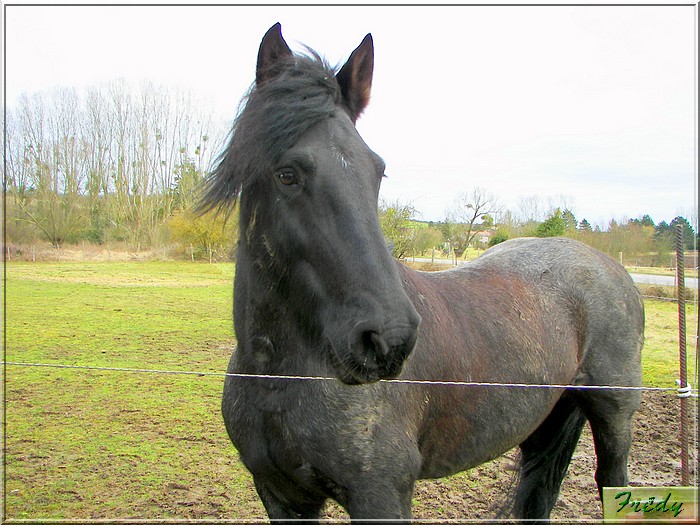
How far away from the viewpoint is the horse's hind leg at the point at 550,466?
12.4 feet

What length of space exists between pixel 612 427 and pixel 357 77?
2913 mm

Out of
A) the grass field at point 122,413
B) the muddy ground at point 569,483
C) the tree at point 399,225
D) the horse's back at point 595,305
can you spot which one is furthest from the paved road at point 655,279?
the horse's back at point 595,305

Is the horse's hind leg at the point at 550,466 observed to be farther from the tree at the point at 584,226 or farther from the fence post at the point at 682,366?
the tree at the point at 584,226

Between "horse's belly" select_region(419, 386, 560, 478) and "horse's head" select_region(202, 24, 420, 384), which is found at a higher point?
"horse's head" select_region(202, 24, 420, 384)

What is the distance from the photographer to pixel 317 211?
1.94 metres

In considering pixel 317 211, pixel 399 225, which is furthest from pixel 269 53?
pixel 399 225

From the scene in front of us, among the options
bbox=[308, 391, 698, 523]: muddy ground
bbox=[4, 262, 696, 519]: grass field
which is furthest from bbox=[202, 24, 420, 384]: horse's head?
bbox=[4, 262, 696, 519]: grass field

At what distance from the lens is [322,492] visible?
2246 millimetres

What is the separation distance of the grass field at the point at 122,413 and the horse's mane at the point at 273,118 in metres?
2.98

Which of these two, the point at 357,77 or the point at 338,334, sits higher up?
the point at 357,77

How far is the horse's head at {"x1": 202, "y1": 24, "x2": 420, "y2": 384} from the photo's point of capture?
1739mm

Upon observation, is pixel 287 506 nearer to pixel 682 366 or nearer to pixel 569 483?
pixel 682 366

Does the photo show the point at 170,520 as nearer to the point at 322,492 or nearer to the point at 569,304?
the point at 322,492

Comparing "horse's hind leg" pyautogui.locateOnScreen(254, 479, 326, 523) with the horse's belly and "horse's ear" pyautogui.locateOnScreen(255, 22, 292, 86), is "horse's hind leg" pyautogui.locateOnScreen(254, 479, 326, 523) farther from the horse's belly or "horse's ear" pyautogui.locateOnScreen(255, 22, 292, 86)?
"horse's ear" pyautogui.locateOnScreen(255, 22, 292, 86)
